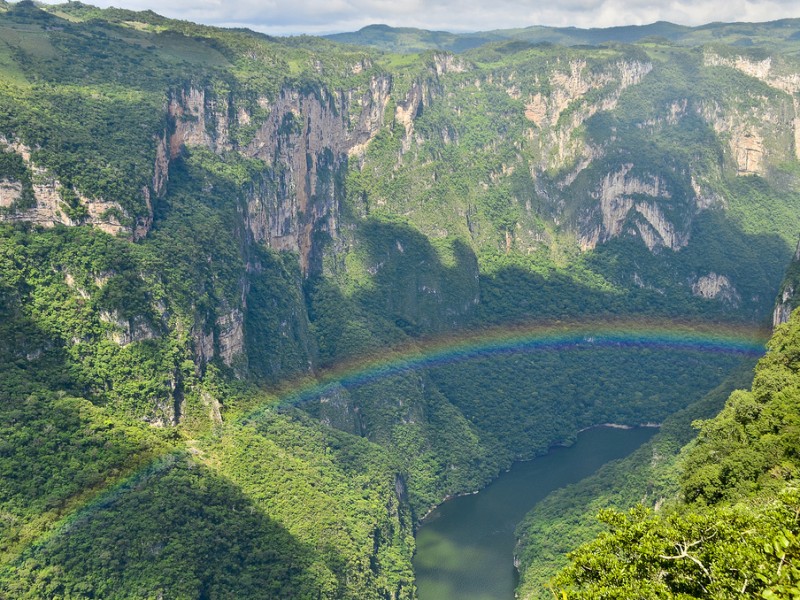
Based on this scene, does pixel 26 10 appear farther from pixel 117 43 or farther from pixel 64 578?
pixel 64 578

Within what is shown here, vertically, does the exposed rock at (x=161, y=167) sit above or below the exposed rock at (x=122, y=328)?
above

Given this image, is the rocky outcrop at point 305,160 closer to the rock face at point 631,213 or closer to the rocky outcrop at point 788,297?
the rock face at point 631,213

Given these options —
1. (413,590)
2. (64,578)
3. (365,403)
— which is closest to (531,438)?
(365,403)

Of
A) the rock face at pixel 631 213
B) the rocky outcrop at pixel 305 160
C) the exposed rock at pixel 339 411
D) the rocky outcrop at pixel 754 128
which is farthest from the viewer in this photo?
the rocky outcrop at pixel 754 128

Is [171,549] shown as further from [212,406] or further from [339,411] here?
[339,411]

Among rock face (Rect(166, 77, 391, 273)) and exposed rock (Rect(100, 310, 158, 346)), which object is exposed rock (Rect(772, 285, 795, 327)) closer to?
exposed rock (Rect(100, 310, 158, 346))

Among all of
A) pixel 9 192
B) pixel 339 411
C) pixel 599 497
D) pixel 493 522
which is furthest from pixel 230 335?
pixel 599 497

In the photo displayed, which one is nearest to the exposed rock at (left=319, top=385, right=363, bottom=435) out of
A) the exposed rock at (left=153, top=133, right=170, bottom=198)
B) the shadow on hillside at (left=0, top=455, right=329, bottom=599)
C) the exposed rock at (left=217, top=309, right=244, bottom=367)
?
the exposed rock at (left=217, top=309, right=244, bottom=367)

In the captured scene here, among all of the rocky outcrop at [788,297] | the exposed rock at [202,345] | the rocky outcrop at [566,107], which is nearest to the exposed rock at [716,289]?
the rocky outcrop at [566,107]
